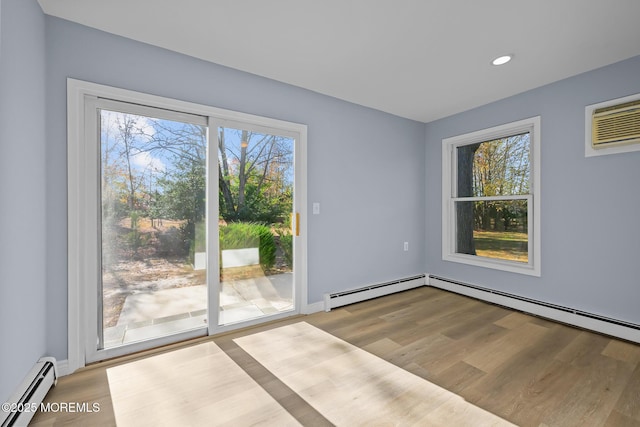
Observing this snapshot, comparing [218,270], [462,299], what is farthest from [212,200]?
[462,299]

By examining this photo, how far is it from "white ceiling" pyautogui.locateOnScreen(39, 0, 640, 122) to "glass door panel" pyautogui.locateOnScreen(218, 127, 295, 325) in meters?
0.75

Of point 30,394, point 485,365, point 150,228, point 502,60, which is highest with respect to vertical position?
point 502,60

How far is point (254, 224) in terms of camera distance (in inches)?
110

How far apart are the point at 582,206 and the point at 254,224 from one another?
3271 millimetres

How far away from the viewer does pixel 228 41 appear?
7.20ft

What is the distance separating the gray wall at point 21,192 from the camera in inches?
55.0

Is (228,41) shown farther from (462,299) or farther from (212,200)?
(462,299)

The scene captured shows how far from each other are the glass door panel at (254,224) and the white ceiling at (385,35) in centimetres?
75

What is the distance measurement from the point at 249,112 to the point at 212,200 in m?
0.94

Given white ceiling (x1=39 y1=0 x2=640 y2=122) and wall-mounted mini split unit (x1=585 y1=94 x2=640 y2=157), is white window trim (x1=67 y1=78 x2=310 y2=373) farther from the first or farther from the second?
wall-mounted mini split unit (x1=585 y1=94 x2=640 y2=157)

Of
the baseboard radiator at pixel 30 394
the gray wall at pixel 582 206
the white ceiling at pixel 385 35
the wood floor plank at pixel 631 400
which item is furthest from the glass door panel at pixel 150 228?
the gray wall at pixel 582 206

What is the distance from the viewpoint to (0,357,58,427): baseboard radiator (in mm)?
1366

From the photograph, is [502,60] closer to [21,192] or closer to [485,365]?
[485,365]

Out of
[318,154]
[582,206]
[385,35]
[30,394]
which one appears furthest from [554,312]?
[30,394]
